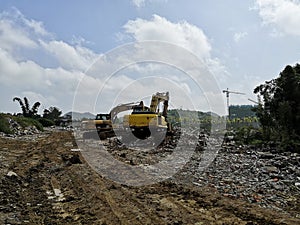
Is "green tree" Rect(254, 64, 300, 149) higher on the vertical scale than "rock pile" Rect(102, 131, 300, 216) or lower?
higher

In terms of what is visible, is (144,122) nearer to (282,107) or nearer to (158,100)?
(158,100)

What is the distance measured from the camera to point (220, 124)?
101 ft

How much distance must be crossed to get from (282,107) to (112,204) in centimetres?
1344

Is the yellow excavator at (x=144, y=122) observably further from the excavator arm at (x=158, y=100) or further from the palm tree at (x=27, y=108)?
the palm tree at (x=27, y=108)

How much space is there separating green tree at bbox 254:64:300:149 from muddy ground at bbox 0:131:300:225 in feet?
34.5

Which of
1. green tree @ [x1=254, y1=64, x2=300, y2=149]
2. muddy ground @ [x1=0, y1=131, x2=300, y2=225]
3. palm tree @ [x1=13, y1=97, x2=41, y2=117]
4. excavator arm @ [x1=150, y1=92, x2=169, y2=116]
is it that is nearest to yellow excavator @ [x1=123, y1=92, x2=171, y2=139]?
excavator arm @ [x1=150, y1=92, x2=169, y2=116]

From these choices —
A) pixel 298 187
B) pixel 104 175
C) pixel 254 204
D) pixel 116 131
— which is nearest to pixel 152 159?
pixel 104 175

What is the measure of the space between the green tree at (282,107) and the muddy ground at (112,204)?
10.5m

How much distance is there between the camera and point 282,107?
1734cm

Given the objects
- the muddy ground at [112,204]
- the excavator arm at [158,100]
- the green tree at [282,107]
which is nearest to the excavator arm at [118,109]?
the excavator arm at [158,100]

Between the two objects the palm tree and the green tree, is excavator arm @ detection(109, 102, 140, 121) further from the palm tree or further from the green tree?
the palm tree

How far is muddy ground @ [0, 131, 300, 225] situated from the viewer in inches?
206

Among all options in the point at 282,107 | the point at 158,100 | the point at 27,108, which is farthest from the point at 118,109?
the point at 27,108

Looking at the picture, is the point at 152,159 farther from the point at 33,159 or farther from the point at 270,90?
the point at 270,90
